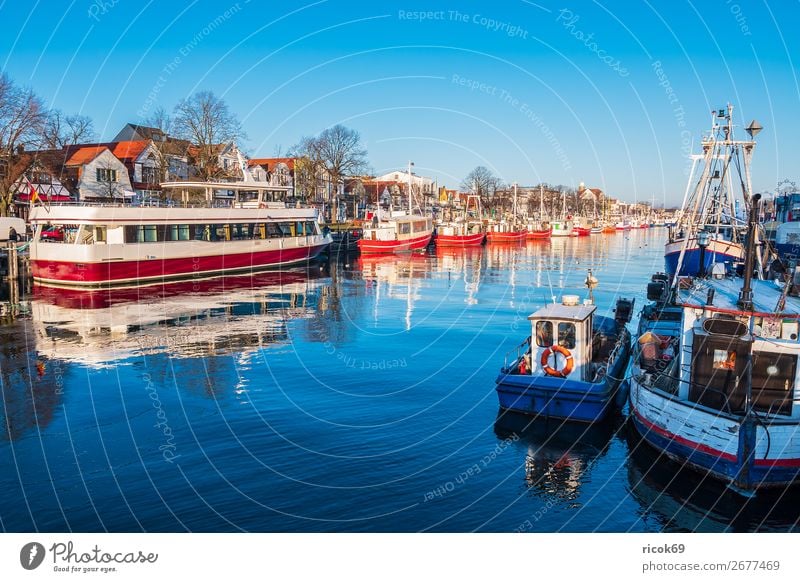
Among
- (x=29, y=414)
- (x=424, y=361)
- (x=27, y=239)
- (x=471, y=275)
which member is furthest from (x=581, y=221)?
(x=29, y=414)

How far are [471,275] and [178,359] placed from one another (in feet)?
111

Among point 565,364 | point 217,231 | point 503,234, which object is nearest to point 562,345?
point 565,364

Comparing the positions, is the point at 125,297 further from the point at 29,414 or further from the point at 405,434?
the point at 405,434

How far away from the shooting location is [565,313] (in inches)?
723

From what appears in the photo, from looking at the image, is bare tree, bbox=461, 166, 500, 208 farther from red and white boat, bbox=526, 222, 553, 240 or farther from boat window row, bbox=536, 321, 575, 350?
boat window row, bbox=536, 321, 575, 350

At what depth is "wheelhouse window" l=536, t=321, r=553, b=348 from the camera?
1802cm

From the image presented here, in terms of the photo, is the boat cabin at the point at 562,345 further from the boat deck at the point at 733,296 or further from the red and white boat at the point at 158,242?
the red and white boat at the point at 158,242

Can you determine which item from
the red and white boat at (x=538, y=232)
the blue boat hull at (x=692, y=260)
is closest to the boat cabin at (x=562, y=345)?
the blue boat hull at (x=692, y=260)

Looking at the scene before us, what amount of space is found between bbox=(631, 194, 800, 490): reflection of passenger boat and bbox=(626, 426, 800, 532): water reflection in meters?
0.29

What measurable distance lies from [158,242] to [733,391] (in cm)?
4003

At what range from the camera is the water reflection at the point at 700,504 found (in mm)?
12020

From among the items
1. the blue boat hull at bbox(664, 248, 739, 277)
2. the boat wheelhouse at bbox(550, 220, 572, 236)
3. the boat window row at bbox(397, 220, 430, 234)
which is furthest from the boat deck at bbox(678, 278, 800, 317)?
the boat wheelhouse at bbox(550, 220, 572, 236)

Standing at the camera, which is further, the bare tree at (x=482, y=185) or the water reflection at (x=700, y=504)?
the bare tree at (x=482, y=185)

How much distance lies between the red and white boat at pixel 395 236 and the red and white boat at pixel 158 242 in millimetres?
15136
